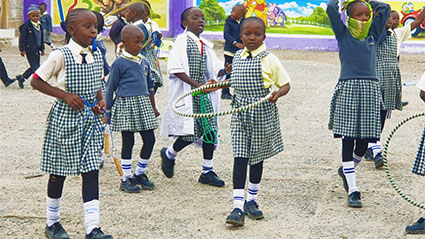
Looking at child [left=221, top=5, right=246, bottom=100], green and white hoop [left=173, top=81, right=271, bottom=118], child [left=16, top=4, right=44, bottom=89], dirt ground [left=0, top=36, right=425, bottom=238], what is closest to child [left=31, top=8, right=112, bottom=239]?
dirt ground [left=0, top=36, right=425, bottom=238]

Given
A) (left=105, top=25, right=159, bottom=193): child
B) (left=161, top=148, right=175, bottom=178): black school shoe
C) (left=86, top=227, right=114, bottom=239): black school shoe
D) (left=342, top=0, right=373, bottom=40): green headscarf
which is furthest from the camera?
(left=161, top=148, right=175, bottom=178): black school shoe

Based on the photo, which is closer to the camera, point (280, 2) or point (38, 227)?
point (38, 227)

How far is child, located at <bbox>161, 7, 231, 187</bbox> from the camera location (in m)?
6.67

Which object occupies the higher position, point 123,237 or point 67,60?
point 67,60

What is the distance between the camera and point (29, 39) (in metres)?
14.1

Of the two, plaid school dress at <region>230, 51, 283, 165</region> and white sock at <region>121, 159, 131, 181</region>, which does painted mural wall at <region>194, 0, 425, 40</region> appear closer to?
white sock at <region>121, 159, 131, 181</region>

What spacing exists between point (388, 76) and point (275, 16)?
16.9m

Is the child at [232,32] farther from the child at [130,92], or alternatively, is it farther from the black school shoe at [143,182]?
the child at [130,92]

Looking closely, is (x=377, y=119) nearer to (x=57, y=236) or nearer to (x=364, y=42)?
(x=364, y=42)

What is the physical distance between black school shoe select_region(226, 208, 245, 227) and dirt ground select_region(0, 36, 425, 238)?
7cm

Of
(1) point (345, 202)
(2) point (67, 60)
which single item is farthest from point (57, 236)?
(1) point (345, 202)

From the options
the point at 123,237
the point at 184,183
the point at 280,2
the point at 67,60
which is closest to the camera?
the point at 67,60

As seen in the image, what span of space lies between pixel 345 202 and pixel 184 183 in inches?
66.5

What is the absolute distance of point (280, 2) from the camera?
79.7 ft
